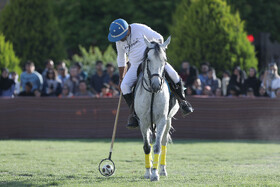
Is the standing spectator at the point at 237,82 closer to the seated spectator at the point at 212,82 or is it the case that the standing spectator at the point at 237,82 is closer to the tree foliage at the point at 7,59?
the seated spectator at the point at 212,82

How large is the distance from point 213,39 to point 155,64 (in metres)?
15.5

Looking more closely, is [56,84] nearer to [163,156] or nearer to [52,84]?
[52,84]

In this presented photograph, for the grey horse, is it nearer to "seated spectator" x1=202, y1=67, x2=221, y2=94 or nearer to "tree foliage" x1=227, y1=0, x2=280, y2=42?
"seated spectator" x1=202, y1=67, x2=221, y2=94

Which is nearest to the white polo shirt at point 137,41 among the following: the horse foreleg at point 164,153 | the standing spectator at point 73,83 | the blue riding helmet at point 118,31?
the blue riding helmet at point 118,31

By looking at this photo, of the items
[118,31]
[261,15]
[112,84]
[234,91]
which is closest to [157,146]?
[118,31]

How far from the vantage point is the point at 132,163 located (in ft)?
46.0

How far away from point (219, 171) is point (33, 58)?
22088 mm

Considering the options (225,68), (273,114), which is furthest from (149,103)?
(225,68)

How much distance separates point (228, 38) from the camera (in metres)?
26.2

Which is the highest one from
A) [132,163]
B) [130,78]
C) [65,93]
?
[130,78]

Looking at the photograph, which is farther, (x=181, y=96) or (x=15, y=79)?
(x=15, y=79)

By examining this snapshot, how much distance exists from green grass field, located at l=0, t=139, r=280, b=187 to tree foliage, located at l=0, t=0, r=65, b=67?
1415 centimetres

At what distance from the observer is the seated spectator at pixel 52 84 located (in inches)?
890

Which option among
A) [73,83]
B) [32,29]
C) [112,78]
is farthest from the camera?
[32,29]
